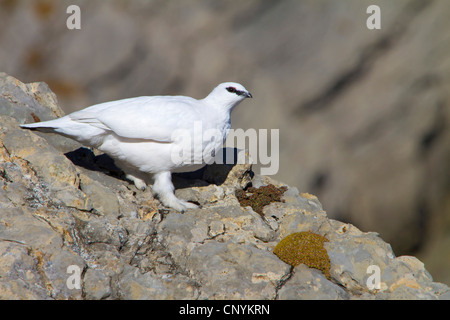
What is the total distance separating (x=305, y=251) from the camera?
18.4 ft

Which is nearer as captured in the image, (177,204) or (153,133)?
(153,133)

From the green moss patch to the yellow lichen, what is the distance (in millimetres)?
1062

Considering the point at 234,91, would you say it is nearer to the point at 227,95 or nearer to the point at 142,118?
the point at 227,95

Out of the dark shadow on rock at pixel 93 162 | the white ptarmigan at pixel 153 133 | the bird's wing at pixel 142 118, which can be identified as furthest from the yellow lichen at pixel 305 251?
the dark shadow on rock at pixel 93 162

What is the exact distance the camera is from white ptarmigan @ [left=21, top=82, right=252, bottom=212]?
621 cm

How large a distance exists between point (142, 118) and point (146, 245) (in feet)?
5.54

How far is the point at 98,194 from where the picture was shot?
→ 6.11 meters

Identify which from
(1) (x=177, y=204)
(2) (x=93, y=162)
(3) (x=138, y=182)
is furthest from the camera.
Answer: (2) (x=93, y=162)

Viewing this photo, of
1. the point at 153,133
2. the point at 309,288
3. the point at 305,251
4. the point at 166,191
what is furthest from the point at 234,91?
the point at 309,288

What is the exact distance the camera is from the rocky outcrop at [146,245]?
489 cm

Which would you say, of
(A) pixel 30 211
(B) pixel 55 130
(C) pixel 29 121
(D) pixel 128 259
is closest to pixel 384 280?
(D) pixel 128 259

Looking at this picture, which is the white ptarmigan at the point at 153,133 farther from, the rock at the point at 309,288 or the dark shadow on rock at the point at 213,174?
the rock at the point at 309,288

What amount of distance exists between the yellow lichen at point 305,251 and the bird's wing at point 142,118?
6.65 ft

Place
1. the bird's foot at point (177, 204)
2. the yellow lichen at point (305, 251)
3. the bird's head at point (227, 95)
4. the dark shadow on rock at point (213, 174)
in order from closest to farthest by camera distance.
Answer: the yellow lichen at point (305, 251)
the bird's foot at point (177, 204)
the bird's head at point (227, 95)
the dark shadow on rock at point (213, 174)
